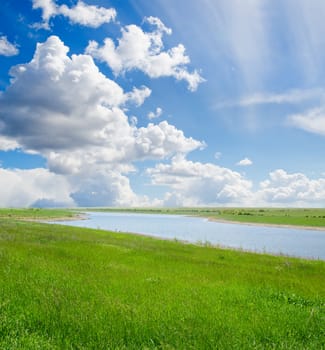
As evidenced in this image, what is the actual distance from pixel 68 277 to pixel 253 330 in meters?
7.41

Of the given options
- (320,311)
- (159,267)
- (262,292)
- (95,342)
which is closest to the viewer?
(95,342)

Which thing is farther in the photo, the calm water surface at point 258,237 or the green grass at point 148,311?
the calm water surface at point 258,237

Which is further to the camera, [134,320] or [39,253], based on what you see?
[39,253]

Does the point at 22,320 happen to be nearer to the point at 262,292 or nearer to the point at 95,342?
the point at 95,342

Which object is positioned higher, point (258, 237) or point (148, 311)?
point (148, 311)

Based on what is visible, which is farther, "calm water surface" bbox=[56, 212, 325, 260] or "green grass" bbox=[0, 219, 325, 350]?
"calm water surface" bbox=[56, 212, 325, 260]

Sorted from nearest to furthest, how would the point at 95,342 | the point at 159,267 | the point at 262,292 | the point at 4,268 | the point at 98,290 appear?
the point at 95,342, the point at 98,290, the point at 262,292, the point at 4,268, the point at 159,267

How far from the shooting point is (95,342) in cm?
689

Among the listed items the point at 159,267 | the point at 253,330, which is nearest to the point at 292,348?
the point at 253,330

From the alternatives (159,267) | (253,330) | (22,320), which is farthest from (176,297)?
(159,267)

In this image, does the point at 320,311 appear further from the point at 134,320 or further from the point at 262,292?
the point at 134,320

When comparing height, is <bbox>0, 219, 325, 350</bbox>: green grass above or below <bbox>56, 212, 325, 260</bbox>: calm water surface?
above

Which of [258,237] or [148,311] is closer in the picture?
[148,311]

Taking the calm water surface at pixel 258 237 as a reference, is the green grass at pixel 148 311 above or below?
above
